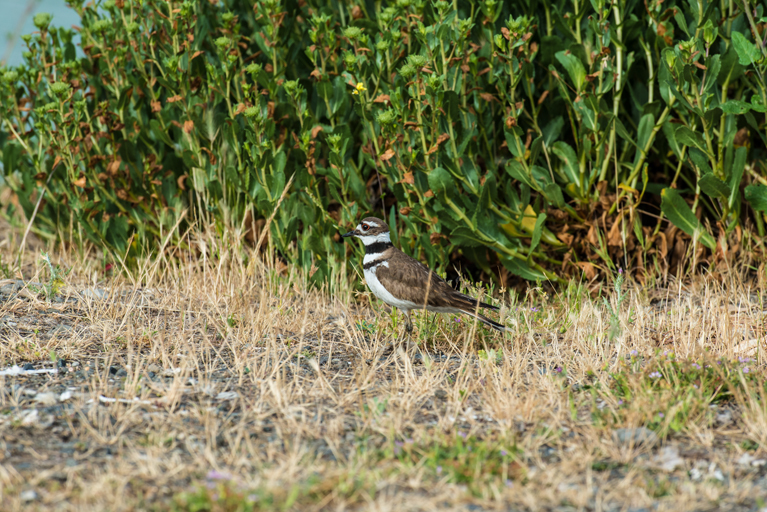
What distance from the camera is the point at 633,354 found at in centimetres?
526

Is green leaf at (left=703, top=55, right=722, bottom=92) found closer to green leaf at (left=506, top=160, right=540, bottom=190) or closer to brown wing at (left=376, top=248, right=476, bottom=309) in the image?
green leaf at (left=506, top=160, right=540, bottom=190)

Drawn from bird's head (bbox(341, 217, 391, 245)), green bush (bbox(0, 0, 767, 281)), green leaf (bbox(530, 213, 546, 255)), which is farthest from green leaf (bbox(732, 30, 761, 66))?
bird's head (bbox(341, 217, 391, 245))

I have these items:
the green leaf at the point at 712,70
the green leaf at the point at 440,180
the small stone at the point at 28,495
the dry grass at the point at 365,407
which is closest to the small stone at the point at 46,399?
the dry grass at the point at 365,407

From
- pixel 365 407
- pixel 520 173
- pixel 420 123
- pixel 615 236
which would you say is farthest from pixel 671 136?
pixel 365 407

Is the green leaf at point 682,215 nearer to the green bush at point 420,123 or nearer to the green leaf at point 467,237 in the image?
the green bush at point 420,123

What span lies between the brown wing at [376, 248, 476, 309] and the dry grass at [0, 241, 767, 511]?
0.27 metres

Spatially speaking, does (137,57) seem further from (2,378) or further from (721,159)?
(721,159)

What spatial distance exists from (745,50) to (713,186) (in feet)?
3.60

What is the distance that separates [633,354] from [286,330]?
2553 millimetres

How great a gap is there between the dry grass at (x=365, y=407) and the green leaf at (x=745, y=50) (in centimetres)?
177

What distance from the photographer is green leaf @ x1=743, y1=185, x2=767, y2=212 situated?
679 centimetres

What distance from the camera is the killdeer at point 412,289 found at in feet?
19.4

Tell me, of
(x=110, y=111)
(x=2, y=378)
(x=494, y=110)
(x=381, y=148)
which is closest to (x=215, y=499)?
(x=2, y=378)

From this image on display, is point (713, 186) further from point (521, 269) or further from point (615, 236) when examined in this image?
point (521, 269)
